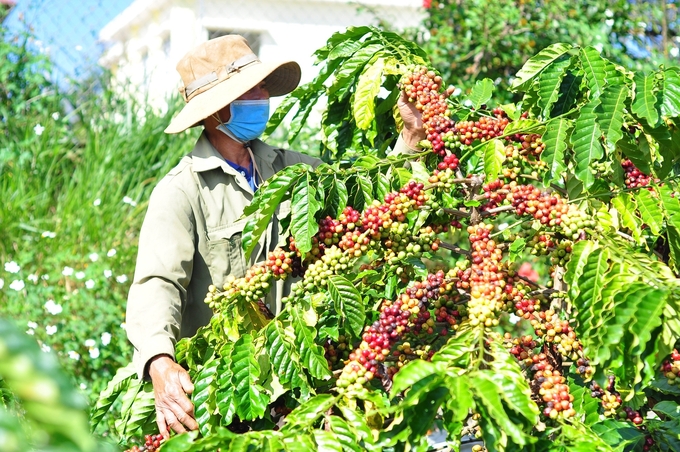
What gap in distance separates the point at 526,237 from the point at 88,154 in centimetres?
417

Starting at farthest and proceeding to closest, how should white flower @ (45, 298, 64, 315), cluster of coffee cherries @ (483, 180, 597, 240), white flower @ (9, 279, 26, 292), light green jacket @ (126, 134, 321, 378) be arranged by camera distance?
1. white flower @ (9, 279, 26, 292)
2. white flower @ (45, 298, 64, 315)
3. light green jacket @ (126, 134, 321, 378)
4. cluster of coffee cherries @ (483, 180, 597, 240)

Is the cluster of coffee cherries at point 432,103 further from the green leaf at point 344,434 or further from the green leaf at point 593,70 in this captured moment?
the green leaf at point 344,434

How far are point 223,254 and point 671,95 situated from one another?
63.2 inches

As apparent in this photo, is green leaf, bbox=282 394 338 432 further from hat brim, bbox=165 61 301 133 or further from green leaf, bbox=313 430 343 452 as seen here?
hat brim, bbox=165 61 301 133

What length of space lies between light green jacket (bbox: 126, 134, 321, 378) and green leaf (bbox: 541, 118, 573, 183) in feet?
3.56

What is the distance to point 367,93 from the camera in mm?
2424

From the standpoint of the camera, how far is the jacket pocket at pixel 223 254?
2832mm

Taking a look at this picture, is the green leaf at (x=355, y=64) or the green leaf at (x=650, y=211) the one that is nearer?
the green leaf at (x=650, y=211)

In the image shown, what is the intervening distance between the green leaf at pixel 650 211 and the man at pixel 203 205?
76 cm

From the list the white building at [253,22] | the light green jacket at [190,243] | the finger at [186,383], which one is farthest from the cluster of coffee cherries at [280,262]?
the white building at [253,22]

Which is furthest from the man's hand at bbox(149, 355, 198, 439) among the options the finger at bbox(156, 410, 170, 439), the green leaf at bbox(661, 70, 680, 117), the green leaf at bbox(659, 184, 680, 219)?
the green leaf at bbox(661, 70, 680, 117)

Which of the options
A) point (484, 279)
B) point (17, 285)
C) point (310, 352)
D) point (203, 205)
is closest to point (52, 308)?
point (17, 285)

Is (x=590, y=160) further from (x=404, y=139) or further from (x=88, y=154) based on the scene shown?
(x=88, y=154)

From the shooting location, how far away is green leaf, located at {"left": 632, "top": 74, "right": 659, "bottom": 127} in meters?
1.80
